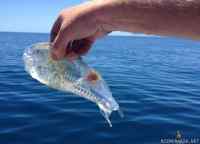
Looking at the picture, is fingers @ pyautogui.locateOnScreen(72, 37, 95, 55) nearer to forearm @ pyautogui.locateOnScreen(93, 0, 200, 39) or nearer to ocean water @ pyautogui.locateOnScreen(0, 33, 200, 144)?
forearm @ pyautogui.locateOnScreen(93, 0, 200, 39)

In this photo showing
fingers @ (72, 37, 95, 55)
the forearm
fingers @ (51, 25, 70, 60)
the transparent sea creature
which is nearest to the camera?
the forearm

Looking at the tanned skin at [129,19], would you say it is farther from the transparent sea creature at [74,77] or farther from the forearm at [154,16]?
the transparent sea creature at [74,77]

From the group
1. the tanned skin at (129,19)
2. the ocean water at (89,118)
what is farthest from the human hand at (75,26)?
the ocean water at (89,118)

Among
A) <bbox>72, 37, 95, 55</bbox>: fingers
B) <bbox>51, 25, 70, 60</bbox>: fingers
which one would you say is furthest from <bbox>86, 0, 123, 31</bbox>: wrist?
<bbox>72, 37, 95, 55</bbox>: fingers

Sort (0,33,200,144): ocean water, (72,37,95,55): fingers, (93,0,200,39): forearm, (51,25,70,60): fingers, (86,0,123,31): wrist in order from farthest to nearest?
(0,33,200,144): ocean water
(72,37,95,55): fingers
(51,25,70,60): fingers
(86,0,123,31): wrist
(93,0,200,39): forearm

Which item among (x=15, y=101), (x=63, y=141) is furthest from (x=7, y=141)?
(x=15, y=101)

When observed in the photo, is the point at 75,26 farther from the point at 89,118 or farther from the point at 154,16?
the point at 89,118

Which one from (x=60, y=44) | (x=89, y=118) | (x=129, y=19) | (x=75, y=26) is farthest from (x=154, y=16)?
(x=89, y=118)
